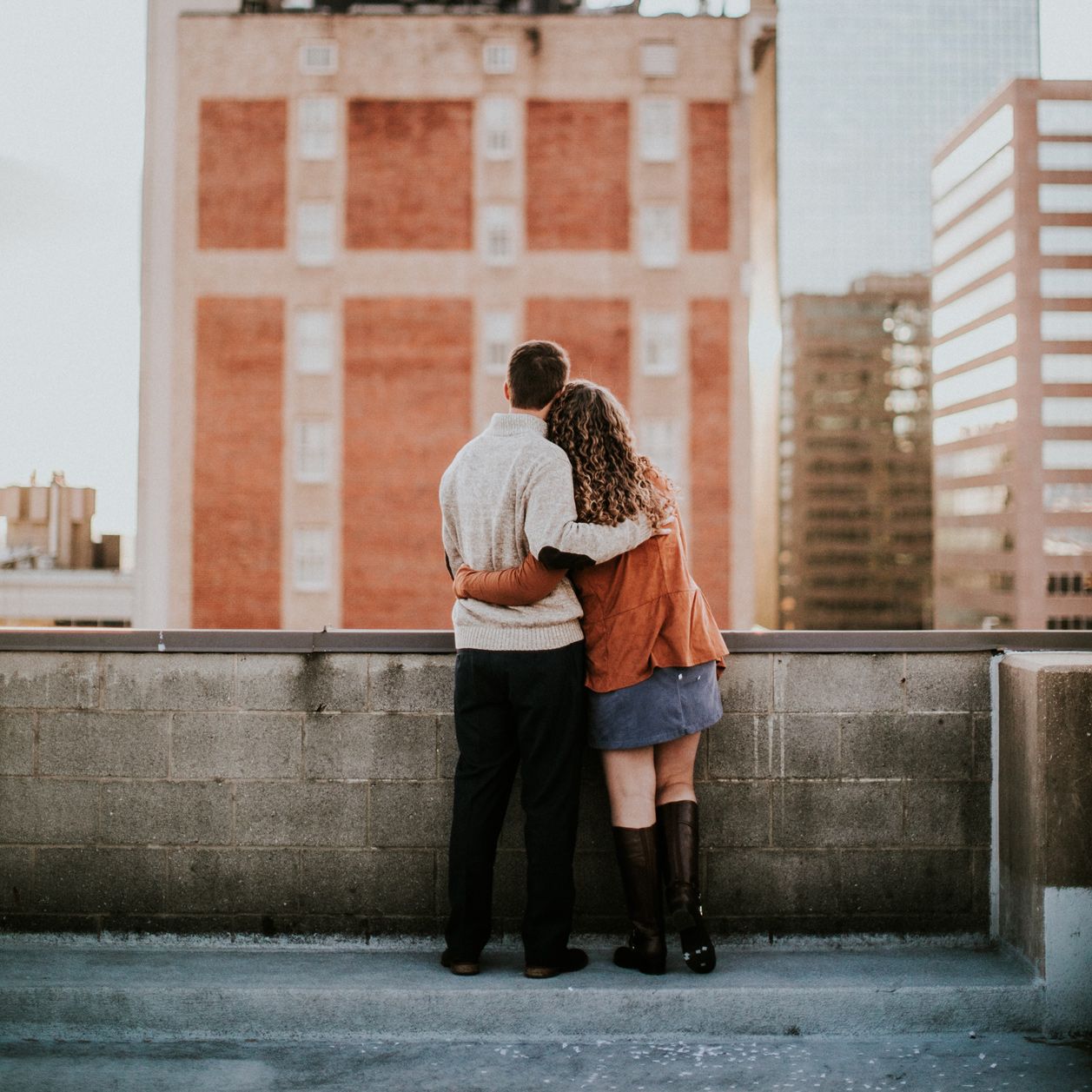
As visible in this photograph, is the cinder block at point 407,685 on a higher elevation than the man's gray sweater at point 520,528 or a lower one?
lower

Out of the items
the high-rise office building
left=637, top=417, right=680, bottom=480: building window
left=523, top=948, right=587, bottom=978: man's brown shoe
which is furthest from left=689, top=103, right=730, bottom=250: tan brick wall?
left=523, top=948, right=587, bottom=978: man's brown shoe

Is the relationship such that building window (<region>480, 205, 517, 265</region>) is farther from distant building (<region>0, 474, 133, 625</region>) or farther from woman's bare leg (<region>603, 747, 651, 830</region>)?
woman's bare leg (<region>603, 747, 651, 830</region>)

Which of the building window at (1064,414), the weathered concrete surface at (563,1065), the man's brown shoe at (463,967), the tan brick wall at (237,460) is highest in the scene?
the building window at (1064,414)

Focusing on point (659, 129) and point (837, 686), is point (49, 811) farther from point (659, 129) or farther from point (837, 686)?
point (659, 129)

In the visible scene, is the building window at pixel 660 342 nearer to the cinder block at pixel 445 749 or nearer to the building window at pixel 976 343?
the cinder block at pixel 445 749

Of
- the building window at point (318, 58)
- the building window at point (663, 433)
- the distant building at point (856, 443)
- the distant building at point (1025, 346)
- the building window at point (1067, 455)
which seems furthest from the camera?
the distant building at point (856, 443)

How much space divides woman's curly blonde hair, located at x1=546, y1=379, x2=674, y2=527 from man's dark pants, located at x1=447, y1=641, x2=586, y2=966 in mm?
433

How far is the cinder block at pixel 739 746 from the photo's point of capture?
379 centimetres

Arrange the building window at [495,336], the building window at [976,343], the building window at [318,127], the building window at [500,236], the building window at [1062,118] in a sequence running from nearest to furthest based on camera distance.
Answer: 1. the building window at [495,336]
2. the building window at [500,236]
3. the building window at [318,127]
4. the building window at [1062,118]
5. the building window at [976,343]

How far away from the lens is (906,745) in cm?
380

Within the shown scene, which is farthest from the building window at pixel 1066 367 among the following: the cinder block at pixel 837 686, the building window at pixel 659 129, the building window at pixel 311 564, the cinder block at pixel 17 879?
the cinder block at pixel 17 879

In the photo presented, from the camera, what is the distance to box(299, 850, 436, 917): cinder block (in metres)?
3.79

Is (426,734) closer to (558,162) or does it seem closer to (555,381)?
(555,381)

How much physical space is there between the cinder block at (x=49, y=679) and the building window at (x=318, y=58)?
1555 inches
